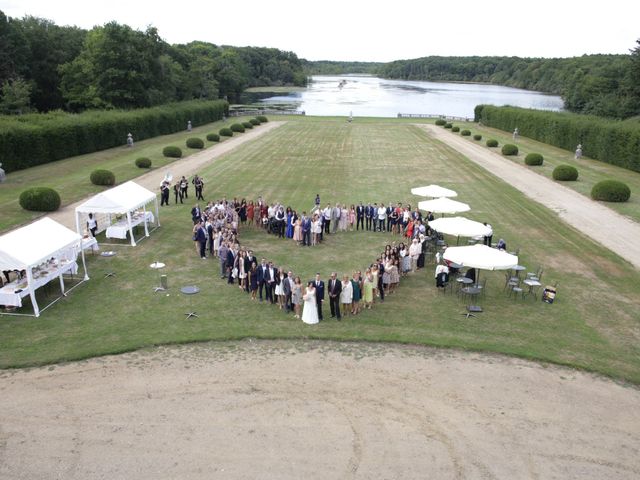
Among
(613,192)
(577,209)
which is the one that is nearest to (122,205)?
(577,209)

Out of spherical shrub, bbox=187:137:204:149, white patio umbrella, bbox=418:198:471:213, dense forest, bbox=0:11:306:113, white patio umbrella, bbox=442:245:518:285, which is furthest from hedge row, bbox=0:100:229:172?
white patio umbrella, bbox=442:245:518:285

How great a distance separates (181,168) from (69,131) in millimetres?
10012

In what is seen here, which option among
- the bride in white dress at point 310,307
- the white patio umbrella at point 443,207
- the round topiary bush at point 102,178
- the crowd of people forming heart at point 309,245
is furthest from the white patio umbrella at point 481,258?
the round topiary bush at point 102,178

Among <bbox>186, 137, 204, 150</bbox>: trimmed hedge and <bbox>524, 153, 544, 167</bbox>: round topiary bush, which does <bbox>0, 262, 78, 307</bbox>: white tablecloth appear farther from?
<bbox>524, 153, 544, 167</bbox>: round topiary bush

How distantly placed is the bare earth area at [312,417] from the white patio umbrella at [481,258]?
9.84 feet

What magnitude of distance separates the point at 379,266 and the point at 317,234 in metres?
5.62

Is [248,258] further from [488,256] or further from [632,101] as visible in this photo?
[632,101]

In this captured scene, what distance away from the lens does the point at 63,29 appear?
71.1 metres

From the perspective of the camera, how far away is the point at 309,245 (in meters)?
20.6

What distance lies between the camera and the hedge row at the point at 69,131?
33719 mm

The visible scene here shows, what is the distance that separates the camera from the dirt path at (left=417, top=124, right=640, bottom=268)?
71.5 ft

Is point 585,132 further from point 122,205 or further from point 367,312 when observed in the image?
point 122,205

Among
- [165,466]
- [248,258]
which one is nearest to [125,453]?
[165,466]

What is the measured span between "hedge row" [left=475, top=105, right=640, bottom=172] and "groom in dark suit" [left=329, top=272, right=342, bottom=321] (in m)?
32.4
